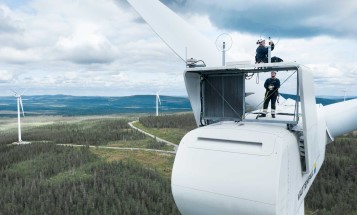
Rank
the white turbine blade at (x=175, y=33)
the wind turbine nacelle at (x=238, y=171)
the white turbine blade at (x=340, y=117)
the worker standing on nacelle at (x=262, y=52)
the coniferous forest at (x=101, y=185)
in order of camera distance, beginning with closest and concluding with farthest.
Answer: the wind turbine nacelle at (x=238, y=171) → the worker standing on nacelle at (x=262, y=52) → the white turbine blade at (x=175, y=33) → the white turbine blade at (x=340, y=117) → the coniferous forest at (x=101, y=185)

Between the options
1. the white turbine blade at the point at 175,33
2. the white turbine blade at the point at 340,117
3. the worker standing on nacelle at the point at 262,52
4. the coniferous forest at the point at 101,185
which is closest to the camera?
the worker standing on nacelle at the point at 262,52

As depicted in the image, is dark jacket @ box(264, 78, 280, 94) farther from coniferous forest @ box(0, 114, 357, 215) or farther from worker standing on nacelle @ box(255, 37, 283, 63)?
coniferous forest @ box(0, 114, 357, 215)

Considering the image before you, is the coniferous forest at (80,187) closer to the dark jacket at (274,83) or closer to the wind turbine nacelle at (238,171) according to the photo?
the dark jacket at (274,83)

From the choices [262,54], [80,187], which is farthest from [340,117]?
[80,187]

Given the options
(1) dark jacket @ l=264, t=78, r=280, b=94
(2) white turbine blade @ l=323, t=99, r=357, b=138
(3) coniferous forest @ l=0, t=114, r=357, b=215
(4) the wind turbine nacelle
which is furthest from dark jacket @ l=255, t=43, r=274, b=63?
(3) coniferous forest @ l=0, t=114, r=357, b=215

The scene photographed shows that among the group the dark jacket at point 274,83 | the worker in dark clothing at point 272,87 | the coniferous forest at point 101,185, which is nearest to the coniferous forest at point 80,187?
the coniferous forest at point 101,185

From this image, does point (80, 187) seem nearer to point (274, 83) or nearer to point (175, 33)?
point (175, 33)

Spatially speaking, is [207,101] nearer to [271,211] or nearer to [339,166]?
[271,211]
